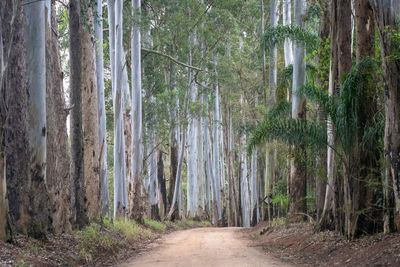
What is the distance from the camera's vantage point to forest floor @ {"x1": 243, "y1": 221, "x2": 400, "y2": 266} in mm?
7526

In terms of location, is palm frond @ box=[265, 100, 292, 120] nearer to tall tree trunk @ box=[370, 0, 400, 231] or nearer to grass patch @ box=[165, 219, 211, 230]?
tall tree trunk @ box=[370, 0, 400, 231]

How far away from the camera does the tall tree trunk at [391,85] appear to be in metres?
7.96

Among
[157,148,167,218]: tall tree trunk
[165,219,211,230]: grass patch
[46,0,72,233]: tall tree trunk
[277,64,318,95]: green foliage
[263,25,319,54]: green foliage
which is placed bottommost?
[165,219,211,230]: grass patch

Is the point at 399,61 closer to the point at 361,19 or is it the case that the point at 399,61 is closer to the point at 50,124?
the point at 361,19

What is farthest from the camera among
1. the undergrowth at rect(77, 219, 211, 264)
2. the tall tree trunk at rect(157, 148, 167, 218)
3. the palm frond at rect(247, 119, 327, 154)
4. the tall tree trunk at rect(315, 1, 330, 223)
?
the tall tree trunk at rect(157, 148, 167, 218)

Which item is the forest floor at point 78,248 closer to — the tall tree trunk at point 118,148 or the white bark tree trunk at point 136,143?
the tall tree trunk at point 118,148

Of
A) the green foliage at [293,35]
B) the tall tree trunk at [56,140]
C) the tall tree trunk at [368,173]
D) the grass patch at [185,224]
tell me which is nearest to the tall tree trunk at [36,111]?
the tall tree trunk at [56,140]

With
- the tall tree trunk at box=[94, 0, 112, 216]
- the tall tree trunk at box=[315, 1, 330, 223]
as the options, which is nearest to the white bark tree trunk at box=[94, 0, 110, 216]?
the tall tree trunk at box=[94, 0, 112, 216]

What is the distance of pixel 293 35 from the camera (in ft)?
48.4

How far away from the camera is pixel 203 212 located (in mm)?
34531

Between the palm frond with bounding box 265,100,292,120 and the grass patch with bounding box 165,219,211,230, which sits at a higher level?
the palm frond with bounding box 265,100,292,120

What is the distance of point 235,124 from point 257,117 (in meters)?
7.28

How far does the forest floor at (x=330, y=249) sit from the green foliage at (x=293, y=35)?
5264 millimetres

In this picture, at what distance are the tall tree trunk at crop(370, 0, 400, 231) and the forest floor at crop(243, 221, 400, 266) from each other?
66 centimetres
